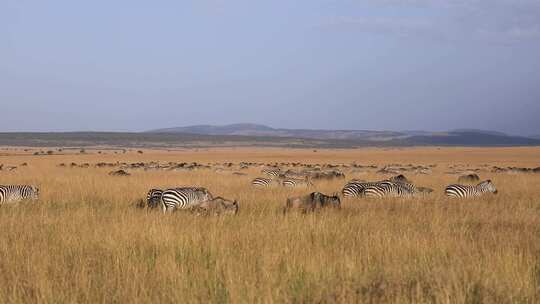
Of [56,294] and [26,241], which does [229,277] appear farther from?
[26,241]

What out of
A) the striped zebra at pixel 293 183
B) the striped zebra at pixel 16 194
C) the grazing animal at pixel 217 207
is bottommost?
the striped zebra at pixel 293 183

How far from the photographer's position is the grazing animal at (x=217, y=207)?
10891mm

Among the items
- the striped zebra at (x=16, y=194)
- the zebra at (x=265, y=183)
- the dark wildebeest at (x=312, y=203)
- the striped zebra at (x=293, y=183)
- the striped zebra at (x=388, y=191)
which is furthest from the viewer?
the striped zebra at (x=293, y=183)

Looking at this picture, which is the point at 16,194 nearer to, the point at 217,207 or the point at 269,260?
the point at 217,207

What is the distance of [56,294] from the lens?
201 inches

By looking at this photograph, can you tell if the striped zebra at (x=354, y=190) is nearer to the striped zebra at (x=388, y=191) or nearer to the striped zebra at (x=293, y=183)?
the striped zebra at (x=388, y=191)

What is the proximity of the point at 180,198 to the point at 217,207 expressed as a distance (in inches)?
58.7

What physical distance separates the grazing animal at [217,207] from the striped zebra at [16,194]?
520cm

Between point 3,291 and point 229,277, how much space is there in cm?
202

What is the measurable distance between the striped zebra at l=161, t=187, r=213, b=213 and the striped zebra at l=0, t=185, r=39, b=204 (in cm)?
407

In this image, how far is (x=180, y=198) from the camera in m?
12.2

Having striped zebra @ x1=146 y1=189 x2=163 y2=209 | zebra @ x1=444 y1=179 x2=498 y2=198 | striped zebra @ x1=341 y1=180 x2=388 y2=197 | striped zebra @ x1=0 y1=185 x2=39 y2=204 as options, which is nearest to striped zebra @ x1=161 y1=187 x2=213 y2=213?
striped zebra @ x1=146 y1=189 x2=163 y2=209

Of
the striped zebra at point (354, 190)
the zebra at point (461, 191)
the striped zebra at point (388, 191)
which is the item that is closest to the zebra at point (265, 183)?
the striped zebra at point (354, 190)

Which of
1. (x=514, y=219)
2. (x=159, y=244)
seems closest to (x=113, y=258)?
(x=159, y=244)
